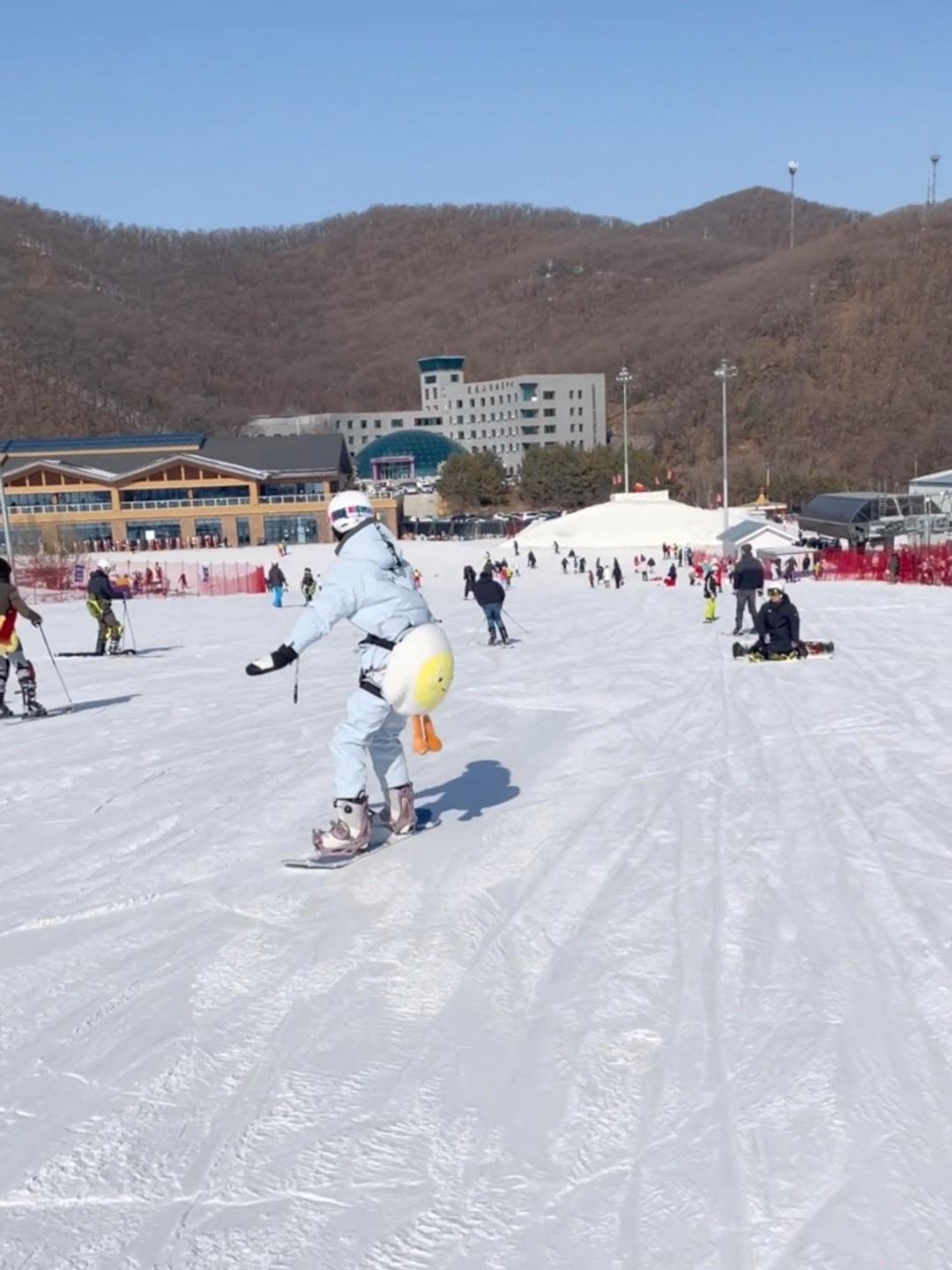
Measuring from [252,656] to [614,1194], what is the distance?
14.1 meters

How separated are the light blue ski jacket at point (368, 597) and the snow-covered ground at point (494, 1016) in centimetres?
117

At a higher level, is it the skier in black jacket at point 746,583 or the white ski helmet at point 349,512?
the white ski helmet at point 349,512

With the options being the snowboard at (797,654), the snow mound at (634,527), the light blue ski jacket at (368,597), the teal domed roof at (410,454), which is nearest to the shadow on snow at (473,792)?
the light blue ski jacket at (368,597)

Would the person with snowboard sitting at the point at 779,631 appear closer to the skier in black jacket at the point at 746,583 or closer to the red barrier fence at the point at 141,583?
the skier in black jacket at the point at 746,583

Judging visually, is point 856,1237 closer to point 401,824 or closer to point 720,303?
point 401,824

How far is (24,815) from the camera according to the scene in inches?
279

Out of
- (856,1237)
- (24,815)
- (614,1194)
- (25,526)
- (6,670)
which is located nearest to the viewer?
(856,1237)

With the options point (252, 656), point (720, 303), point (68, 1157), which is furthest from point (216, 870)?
point (720, 303)

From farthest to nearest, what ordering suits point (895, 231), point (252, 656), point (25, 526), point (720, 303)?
point (720, 303) < point (895, 231) < point (25, 526) < point (252, 656)

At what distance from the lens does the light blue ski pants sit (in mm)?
5605

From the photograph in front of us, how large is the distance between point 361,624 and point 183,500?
6233 centimetres

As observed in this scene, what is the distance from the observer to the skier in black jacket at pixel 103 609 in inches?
659

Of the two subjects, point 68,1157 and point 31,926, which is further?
point 31,926

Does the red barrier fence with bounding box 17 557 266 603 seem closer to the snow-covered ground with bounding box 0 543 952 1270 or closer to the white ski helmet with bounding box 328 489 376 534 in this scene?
the snow-covered ground with bounding box 0 543 952 1270
